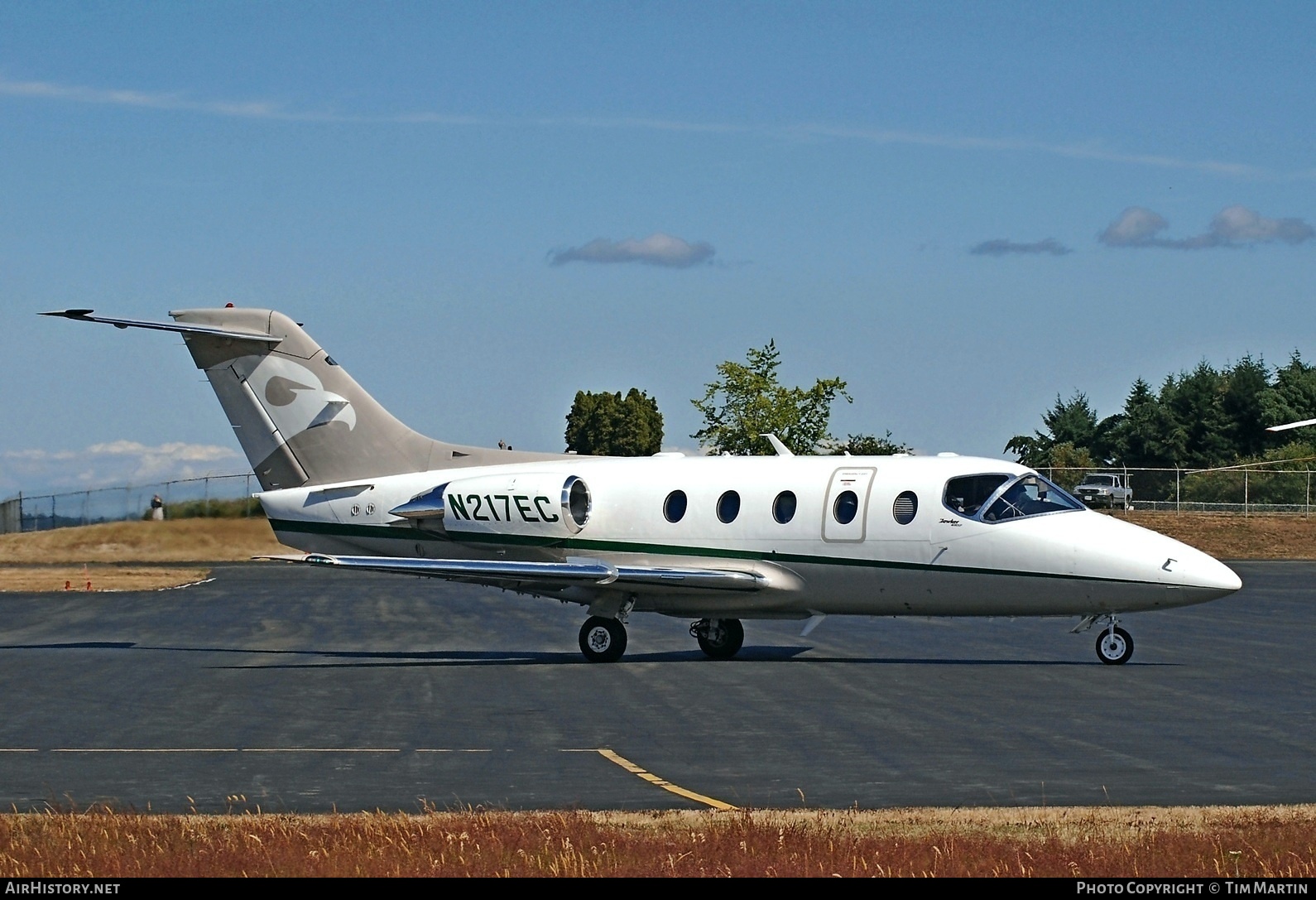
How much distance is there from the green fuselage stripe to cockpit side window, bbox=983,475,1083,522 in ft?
2.86

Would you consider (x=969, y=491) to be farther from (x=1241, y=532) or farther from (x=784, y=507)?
(x=1241, y=532)

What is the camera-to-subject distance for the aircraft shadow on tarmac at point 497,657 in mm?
26297

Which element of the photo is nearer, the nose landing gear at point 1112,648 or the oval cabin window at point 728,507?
the nose landing gear at point 1112,648

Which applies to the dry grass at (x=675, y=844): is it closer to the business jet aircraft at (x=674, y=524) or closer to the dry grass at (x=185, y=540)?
the business jet aircraft at (x=674, y=524)

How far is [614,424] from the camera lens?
480 feet

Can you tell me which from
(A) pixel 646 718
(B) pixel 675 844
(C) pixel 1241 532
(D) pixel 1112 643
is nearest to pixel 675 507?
(D) pixel 1112 643

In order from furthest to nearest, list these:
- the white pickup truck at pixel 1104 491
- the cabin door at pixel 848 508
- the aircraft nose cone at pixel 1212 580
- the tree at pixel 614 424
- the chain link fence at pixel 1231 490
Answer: the tree at pixel 614 424 < the white pickup truck at pixel 1104 491 < the chain link fence at pixel 1231 490 < the cabin door at pixel 848 508 < the aircraft nose cone at pixel 1212 580

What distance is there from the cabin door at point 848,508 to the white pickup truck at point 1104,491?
203 feet

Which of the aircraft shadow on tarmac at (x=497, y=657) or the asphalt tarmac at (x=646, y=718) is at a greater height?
the asphalt tarmac at (x=646, y=718)

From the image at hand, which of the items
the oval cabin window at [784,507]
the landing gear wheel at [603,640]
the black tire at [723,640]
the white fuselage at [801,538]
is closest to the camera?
the white fuselage at [801,538]

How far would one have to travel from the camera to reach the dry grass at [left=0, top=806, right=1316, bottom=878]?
10.7m

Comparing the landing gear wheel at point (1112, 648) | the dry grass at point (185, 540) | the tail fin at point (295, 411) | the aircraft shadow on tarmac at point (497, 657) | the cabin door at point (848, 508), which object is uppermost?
the tail fin at point (295, 411)

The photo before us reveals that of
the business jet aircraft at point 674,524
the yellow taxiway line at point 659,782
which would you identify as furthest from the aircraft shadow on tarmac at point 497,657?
the yellow taxiway line at point 659,782

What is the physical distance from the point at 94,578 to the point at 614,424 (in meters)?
91.9
